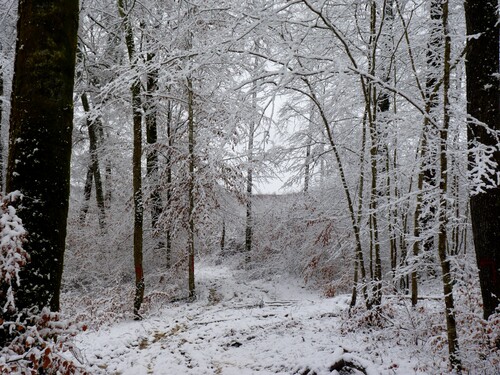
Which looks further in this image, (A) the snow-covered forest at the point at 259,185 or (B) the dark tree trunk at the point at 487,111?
(B) the dark tree trunk at the point at 487,111

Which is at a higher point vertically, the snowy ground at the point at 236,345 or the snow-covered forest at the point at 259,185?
the snow-covered forest at the point at 259,185

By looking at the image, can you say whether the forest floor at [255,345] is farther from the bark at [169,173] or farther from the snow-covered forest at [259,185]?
the bark at [169,173]

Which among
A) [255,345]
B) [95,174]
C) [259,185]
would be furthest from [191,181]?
[255,345]

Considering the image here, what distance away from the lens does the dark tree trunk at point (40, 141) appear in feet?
9.63

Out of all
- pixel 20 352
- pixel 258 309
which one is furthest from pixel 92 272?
pixel 20 352

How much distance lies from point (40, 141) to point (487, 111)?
202 inches

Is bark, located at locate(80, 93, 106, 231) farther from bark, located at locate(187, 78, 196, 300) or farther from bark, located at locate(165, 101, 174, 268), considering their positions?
bark, located at locate(187, 78, 196, 300)

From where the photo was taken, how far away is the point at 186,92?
11.2m

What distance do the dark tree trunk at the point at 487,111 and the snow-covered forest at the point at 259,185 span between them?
2cm

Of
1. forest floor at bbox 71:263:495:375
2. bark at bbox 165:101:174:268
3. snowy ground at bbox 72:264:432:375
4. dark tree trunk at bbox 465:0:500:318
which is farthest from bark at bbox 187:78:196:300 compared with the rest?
dark tree trunk at bbox 465:0:500:318

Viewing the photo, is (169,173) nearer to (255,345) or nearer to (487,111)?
(255,345)

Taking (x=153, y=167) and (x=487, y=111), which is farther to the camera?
(x=153, y=167)

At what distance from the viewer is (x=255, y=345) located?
6188 mm

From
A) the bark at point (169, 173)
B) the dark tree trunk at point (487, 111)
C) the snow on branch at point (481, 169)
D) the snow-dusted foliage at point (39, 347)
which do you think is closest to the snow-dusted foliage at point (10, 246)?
the snow-dusted foliage at point (39, 347)
